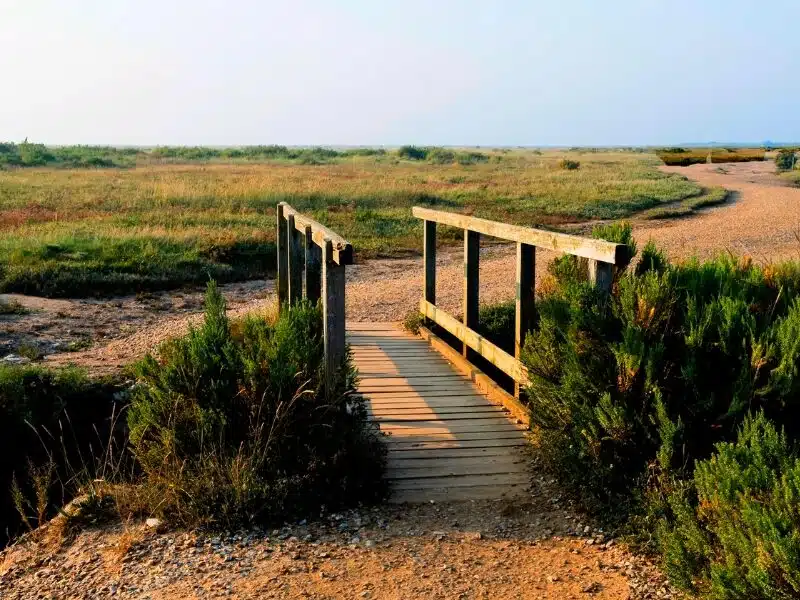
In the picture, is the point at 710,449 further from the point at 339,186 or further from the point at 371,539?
the point at 339,186

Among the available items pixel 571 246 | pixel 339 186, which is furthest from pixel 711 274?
pixel 339 186

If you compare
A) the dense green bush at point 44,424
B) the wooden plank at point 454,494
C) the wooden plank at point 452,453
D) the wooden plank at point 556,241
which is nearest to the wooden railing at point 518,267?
the wooden plank at point 556,241

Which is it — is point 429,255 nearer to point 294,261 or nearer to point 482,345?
point 294,261

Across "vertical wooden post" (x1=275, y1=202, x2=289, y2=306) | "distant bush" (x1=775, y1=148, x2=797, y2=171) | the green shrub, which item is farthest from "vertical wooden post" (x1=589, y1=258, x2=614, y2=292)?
"distant bush" (x1=775, y1=148, x2=797, y2=171)

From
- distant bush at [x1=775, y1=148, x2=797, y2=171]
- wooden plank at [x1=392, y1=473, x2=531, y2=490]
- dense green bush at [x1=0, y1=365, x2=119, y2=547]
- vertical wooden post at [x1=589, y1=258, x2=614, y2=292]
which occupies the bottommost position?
dense green bush at [x1=0, y1=365, x2=119, y2=547]

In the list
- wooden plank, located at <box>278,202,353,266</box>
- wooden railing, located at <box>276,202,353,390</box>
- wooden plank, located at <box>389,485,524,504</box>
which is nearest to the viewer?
wooden plank, located at <box>389,485,524,504</box>

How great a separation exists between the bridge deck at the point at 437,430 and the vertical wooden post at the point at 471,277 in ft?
1.71

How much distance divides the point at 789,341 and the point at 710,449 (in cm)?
73

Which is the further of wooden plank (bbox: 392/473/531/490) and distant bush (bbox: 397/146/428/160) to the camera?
distant bush (bbox: 397/146/428/160)

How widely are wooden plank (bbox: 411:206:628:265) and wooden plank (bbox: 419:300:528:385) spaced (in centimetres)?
94

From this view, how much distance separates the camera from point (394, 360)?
315 inches

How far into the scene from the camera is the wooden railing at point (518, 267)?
5.07 meters

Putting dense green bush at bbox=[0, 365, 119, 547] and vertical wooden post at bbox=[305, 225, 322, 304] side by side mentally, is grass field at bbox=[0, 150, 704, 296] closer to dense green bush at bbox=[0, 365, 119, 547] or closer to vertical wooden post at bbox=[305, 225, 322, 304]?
dense green bush at bbox=[0, 365, 119, 547]

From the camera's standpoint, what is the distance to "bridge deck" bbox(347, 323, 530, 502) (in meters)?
5.02
